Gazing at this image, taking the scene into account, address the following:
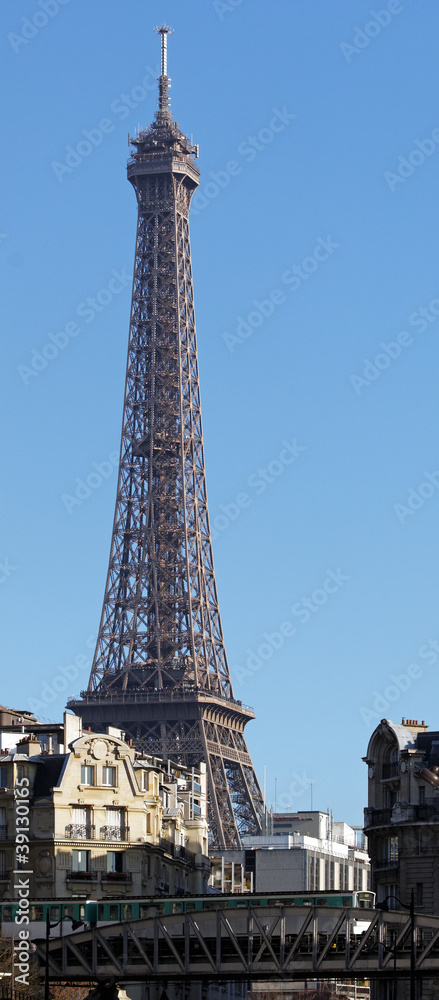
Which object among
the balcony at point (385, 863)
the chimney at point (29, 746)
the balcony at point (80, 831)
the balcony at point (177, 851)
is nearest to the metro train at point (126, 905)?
the balcony at point (385, 863)

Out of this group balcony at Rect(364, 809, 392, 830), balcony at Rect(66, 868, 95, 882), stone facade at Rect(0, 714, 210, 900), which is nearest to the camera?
balcony at Rect(364, 809, 392, 830)

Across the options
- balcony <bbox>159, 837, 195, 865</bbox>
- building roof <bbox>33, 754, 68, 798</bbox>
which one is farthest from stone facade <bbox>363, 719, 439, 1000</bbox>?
building roof <bbox>33, 754, 68, 798</bbox>

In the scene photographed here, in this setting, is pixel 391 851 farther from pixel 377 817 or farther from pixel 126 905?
pixel 126 905

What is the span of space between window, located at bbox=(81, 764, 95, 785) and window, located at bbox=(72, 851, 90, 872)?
4060 mm

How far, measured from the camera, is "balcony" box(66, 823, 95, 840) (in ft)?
383

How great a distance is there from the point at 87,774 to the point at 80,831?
3.62 m

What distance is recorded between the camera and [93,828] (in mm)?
117875

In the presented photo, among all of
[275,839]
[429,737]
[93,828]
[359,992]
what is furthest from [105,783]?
[275,839]

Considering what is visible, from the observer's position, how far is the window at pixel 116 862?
11825cm

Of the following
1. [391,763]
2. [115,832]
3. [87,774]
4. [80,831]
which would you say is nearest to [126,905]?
[80,831]

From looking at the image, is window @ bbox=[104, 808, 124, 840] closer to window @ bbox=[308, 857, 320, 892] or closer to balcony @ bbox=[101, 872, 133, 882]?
balcony @ bbox=[101, 872, 133, 882]

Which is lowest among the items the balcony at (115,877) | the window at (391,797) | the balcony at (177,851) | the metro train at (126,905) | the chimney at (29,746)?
the metro train at (126,905)

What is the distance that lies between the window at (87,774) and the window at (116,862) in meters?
3.94

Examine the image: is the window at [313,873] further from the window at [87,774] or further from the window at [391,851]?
the window at [391,851]
